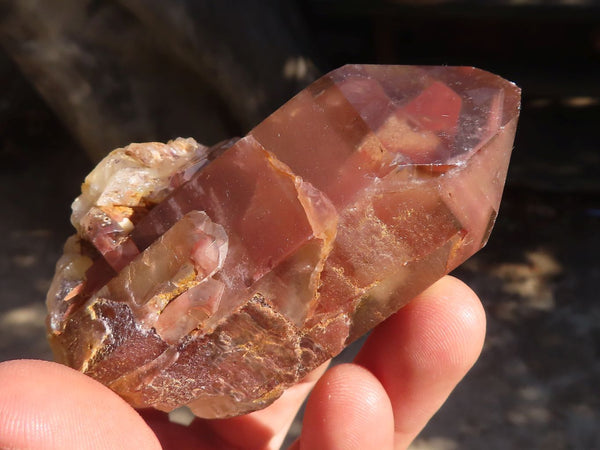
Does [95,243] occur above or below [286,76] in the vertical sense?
above

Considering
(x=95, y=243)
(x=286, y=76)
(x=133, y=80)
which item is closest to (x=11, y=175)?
(x=133, y=80)

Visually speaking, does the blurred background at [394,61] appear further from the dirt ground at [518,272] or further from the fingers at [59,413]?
the fingers at [59,413]

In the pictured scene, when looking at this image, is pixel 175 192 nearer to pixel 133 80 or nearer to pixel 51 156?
pixel 133 80

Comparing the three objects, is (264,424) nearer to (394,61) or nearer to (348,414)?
(348,414)

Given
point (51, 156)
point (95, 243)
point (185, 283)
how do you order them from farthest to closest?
point (51, 156) < point (95, 243) < point (185, 283)

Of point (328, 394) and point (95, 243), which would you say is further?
point (328, 394)

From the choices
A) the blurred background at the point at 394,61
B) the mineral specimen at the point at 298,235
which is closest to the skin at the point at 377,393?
the mineral specimen at the point at 298,235
